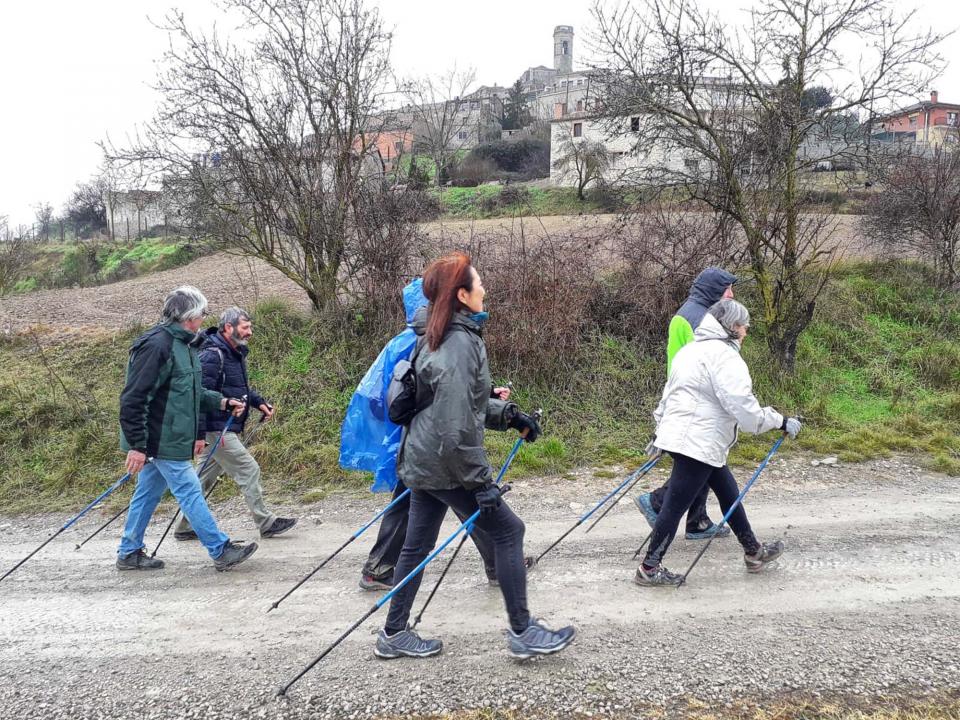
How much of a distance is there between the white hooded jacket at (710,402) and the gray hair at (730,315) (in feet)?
0.11

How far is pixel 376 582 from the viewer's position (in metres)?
4.45

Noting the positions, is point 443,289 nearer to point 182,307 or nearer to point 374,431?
point 374,431

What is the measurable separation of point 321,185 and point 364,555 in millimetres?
6115

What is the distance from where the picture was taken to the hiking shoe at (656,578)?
4.37m

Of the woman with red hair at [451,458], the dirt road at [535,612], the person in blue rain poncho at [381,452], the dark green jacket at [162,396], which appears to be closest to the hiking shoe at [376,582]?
the person in blue rain poncho at [381,452]

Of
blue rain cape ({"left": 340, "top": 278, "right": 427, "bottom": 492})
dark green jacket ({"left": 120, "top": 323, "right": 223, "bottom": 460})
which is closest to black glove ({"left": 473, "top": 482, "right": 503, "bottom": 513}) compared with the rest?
blue rain cape ({"left": 340, "top": 278, "right": 427, "bottom": 492})

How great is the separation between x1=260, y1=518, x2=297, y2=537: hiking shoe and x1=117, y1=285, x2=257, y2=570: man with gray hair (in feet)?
1.79

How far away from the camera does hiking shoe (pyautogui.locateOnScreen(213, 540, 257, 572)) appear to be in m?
4.87

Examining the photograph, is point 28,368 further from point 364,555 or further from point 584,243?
point 584,243

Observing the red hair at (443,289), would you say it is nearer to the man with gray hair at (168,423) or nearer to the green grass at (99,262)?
the man with gray hair at (168,423)

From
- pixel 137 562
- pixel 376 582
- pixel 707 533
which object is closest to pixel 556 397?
pixel 707 533

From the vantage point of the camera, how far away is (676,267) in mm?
9602

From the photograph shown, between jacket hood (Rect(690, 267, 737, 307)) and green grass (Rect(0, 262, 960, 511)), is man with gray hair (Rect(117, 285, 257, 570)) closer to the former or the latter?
green grass (Rect(0, 262, 960, 511))

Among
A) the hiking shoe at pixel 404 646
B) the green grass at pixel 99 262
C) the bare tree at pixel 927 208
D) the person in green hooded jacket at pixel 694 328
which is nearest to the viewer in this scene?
the hiking shoe at pixel 404 646
